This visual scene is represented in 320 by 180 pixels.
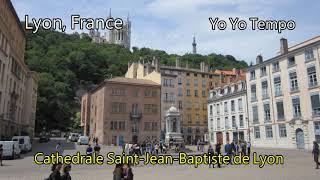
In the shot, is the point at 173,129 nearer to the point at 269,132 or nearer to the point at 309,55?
the point at 269,132

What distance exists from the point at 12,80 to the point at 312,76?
45.2 m

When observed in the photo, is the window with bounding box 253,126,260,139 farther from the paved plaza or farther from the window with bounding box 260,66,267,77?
the paved plaza

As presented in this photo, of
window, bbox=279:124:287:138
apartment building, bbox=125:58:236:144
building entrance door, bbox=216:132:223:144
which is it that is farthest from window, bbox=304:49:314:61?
apartment building, bbox=125:58:236:144

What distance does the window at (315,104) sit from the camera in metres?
39.9

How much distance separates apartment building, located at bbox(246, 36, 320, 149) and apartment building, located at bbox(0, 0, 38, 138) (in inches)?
1487

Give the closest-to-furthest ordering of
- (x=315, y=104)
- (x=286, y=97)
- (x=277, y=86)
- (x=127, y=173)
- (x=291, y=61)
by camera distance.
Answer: (x=127, y=173) < (x=315, y=104) < (x=291, y=61) < (x=286, y=97) < (x=277, y=86)

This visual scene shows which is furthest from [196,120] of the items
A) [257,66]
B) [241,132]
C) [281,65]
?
[281,65]

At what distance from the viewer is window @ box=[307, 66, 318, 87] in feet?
133

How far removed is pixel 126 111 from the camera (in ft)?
186

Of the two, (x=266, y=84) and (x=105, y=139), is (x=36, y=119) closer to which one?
(x=105, y=139)

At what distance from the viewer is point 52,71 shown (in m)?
99.6

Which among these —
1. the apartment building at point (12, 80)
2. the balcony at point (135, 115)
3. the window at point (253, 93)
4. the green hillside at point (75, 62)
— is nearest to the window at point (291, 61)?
the window at point (253, 93)

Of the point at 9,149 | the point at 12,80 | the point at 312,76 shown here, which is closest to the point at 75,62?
the point at 12,80

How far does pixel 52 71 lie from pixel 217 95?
59811 millimetres
